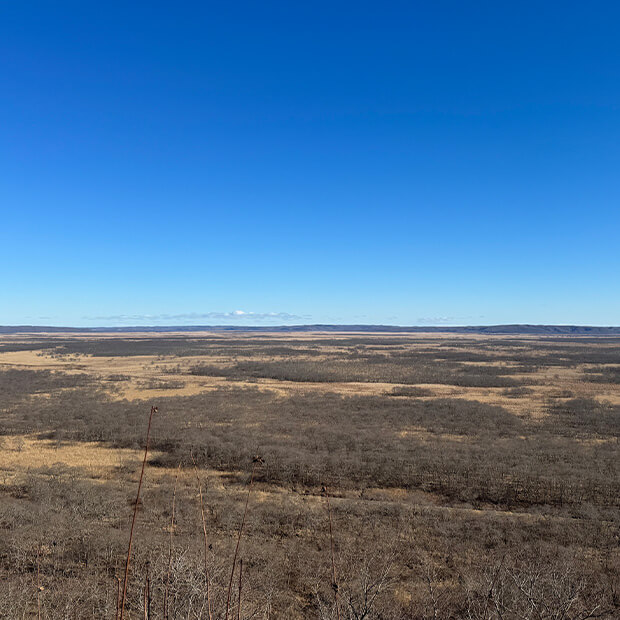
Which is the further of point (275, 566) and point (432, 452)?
point (432, 452)

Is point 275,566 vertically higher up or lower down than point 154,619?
lower down

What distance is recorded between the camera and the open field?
9305 mm

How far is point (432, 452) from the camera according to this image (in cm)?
2139

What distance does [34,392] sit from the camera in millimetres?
41125

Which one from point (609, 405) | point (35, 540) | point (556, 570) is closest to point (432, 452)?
point (556, 570)

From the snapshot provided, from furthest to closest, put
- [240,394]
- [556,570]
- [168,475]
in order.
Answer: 1. [240,394]
2. [168,475]
3. [556,570]

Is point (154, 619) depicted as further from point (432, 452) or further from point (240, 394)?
point (240, 394)

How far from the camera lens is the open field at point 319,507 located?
9.30 m

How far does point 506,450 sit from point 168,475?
1625 centimetres

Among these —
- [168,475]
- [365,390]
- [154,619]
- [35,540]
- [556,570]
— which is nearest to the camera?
[154,619]

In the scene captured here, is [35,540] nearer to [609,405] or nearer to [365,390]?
[365,390]

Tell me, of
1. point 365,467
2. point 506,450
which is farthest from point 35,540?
point 506,450

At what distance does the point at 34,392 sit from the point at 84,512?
109 feet

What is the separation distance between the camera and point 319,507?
1515 centimetres
